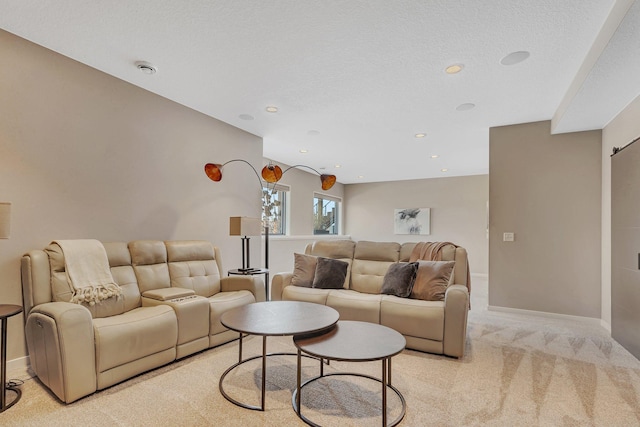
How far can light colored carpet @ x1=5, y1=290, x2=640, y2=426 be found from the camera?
195 centimetres

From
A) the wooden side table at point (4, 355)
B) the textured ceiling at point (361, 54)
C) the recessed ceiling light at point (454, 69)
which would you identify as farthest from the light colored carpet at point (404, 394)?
the recessed ceiling light at point (454, 69)

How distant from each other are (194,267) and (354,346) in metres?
2.14

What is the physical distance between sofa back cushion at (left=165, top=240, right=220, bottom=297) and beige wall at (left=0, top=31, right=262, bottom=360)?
372 millimetres

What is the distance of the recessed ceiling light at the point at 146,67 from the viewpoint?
2.91 meters

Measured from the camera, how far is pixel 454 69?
291 centimetres

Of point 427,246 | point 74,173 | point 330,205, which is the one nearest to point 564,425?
point 427,246

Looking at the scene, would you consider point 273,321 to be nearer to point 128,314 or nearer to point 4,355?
point 128,314

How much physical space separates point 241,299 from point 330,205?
19.7 feet

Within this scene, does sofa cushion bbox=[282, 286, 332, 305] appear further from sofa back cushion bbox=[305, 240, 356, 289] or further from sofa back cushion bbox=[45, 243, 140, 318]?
sofa back cushion bbox=[45, 243, 140, 318]

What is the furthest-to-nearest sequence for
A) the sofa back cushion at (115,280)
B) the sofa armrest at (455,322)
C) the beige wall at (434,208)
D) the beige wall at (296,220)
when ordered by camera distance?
the beige wall at (434,208), the beige wall at (296,220), the sofa armrest at (455,322), the sofa back cushion at (115,280)

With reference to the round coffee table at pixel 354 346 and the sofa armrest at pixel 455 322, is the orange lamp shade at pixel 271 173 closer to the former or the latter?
the round coffee table at pixel 354 346

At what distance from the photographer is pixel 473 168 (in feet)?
24.0

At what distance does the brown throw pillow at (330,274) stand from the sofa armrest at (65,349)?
7.08 feet

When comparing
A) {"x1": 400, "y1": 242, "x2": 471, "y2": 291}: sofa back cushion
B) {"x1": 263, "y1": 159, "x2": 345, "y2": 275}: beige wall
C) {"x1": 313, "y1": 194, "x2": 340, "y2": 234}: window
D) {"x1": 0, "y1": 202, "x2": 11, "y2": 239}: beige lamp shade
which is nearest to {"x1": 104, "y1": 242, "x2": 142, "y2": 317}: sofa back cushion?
{"x1": 0, "y1": 202, "x2": 11, "y2": 239}: beige lamp shade
